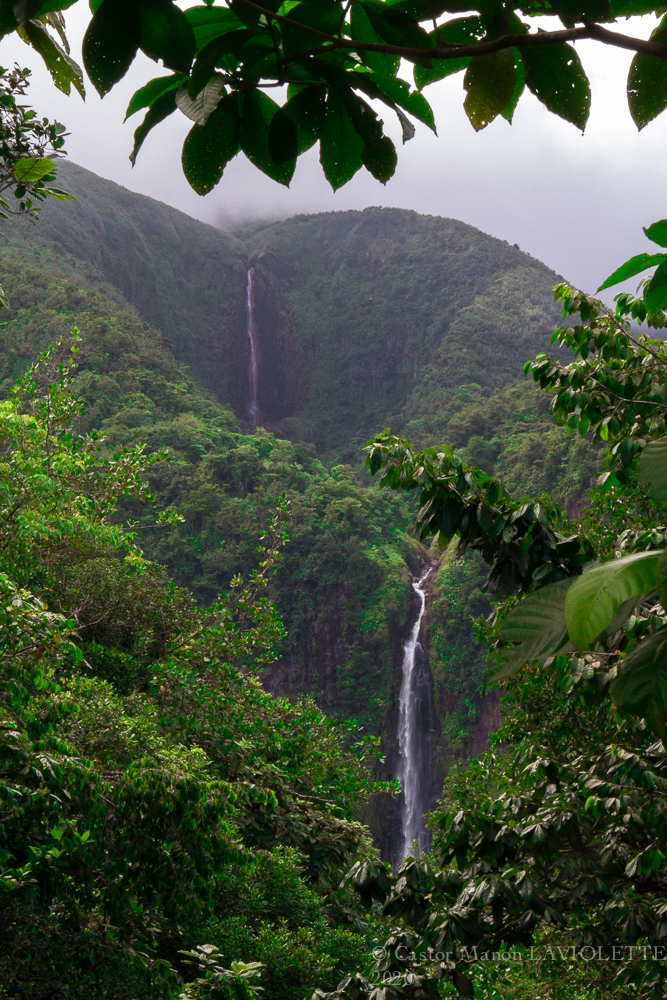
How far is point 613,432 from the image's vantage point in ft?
10.0

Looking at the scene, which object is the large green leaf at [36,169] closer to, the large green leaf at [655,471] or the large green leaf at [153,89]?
the large green leaf at [153,89]

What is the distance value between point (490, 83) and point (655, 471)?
1.15 feet

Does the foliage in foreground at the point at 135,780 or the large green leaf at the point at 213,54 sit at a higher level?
the large green leaf at the point at 213,54

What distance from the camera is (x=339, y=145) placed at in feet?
2.07

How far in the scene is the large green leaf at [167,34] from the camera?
525 millimetres

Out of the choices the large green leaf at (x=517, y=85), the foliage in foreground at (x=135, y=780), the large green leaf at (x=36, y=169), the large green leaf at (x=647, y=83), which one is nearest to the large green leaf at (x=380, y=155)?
the large green leaf at (x=517, y=85)

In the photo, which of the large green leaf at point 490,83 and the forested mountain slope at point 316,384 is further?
the forested mountain slope at point 316,384

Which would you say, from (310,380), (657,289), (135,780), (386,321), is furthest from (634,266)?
(386,321)

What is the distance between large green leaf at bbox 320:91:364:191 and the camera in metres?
0.62

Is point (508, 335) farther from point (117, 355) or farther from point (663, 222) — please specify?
point (663, 222)

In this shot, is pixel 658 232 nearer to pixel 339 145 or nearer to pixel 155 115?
pixel 339 145

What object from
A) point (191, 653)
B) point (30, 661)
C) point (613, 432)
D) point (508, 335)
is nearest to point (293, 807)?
point (191, 653)

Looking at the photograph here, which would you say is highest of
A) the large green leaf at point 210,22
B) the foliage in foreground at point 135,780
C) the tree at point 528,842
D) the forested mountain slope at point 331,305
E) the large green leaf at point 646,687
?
the forested mountain slope at point 331,305

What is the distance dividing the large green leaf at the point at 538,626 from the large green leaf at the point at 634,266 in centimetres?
26
